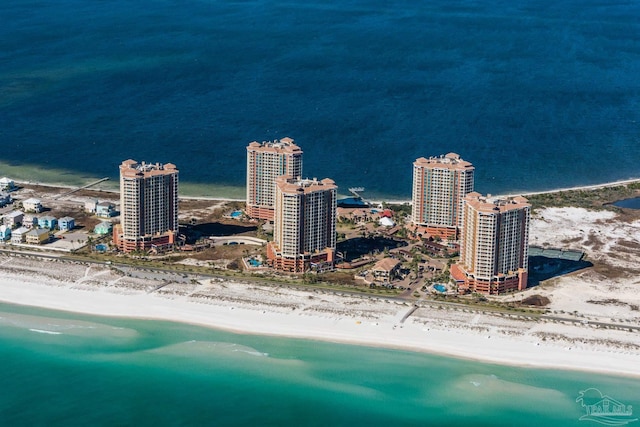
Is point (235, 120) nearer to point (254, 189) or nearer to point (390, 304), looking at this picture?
point (254, 189)

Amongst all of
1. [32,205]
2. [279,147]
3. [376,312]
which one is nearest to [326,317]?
[376,312]

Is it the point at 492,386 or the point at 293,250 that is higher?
the point at 293,250

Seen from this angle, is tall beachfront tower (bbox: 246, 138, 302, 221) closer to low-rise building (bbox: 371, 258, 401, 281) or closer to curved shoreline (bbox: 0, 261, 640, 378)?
low-rise building (bbox: 371, 258, 401, 281)

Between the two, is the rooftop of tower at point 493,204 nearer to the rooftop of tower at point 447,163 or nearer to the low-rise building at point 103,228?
the rooftop of tower at point 447,163

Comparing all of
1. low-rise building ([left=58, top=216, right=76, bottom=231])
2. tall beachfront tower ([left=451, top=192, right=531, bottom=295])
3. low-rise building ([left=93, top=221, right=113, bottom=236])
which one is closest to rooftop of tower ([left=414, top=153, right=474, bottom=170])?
tall beachfront tower ([left=451, top=192, right=531, bottom=295])

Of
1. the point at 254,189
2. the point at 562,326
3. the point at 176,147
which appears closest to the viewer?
the point at 562,326

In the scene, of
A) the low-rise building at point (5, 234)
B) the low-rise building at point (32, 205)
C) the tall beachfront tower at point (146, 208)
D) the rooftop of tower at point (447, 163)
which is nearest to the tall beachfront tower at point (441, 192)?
the rooftop of tower at point (447, 163)

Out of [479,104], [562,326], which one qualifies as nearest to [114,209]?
[562,326]
